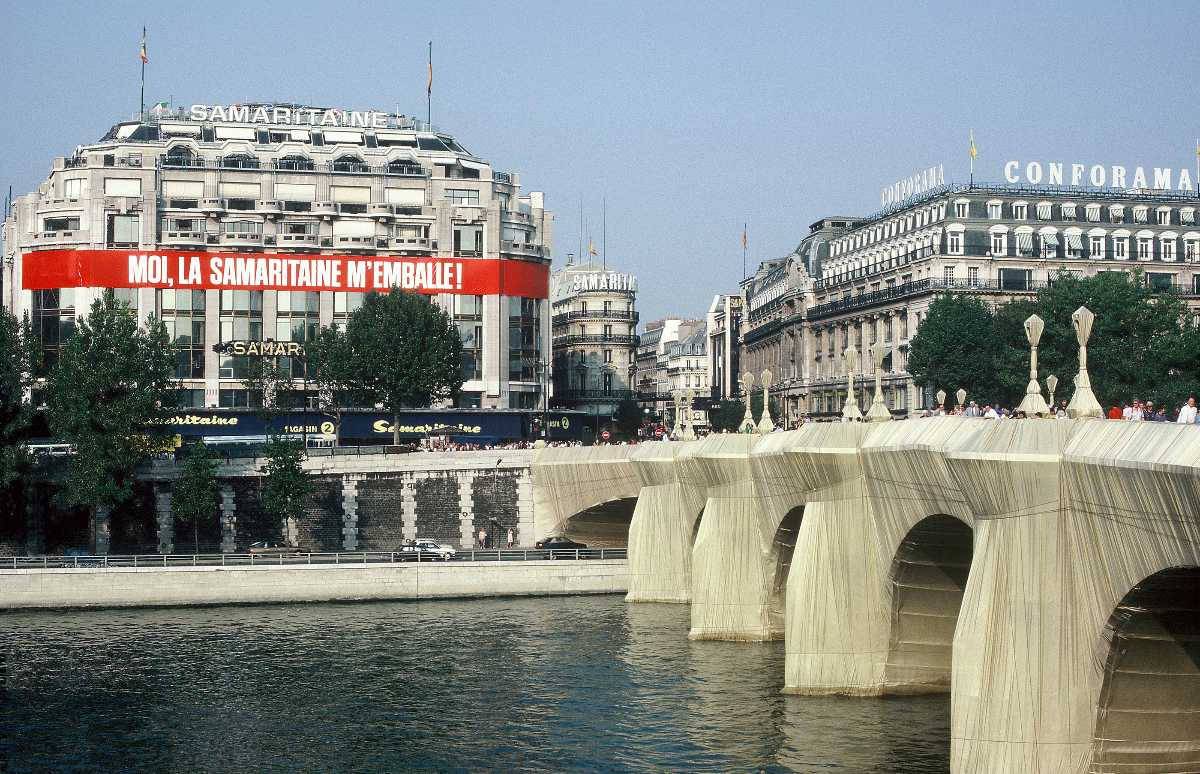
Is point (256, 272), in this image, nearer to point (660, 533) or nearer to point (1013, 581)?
point (660, 533)

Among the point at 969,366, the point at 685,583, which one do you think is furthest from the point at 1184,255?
the point at 685,583

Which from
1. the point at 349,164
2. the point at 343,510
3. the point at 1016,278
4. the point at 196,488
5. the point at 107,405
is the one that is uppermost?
the point at 349,164

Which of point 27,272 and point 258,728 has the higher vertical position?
point 27,272

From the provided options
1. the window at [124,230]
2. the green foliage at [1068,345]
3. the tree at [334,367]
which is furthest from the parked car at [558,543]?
the window at [124,230]

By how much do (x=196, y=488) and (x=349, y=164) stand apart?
62260 mm

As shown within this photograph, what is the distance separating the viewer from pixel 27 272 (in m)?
159

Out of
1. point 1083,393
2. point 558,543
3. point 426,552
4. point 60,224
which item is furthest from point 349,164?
point 1083,393

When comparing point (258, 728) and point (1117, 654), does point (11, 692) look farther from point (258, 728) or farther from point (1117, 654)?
point (1117, 654)

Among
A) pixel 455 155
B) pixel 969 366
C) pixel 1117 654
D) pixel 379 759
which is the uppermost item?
pixel 455 155

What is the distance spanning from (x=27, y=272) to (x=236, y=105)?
30.2m

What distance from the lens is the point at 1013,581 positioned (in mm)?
42812

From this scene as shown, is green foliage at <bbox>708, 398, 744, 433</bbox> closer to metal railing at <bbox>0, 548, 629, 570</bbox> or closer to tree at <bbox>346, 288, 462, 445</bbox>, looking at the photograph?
tree at <bbox>346, 288, 462, 445</bbox>

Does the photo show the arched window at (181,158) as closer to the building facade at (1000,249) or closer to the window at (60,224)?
the window at (60,224)

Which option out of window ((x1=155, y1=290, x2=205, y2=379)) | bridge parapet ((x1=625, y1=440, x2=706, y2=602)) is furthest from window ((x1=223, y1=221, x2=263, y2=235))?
bridge parapet ((x1=625, y1=440, x2=706, y2=602))
